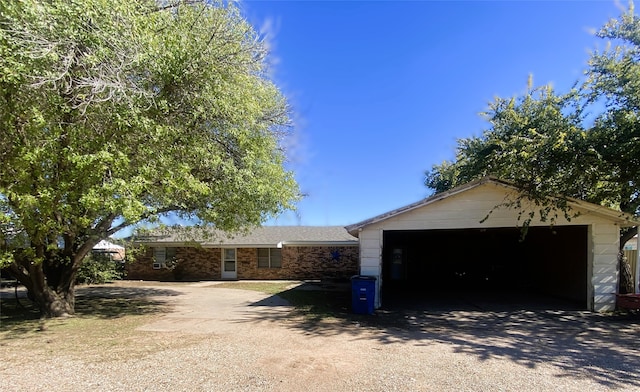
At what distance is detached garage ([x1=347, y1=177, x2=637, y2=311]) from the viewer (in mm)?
10648

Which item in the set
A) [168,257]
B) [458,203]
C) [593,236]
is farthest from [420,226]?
[168,257]

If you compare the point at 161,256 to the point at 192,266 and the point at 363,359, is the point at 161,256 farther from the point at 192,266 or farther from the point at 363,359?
the point at 363,359

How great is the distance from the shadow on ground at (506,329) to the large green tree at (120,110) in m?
3.91

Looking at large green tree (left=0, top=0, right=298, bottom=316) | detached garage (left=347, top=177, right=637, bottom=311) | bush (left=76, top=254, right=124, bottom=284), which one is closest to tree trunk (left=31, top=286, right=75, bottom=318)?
large green tree (left=0, top=0, right=298, bottom=316)

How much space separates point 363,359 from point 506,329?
408 cm

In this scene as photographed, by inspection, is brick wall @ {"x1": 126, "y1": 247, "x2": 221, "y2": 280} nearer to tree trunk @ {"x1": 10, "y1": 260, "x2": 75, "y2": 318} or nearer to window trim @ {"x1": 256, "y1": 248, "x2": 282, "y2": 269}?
window trim @ {"x1": 256, "y1": 248, "x2": 282, "y2": 269}

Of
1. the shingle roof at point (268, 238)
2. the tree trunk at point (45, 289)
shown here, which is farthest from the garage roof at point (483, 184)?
the shingle roof at point (268, 238)

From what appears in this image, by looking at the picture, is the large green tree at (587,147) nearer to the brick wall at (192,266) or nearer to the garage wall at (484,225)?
the garage wall at (484,225)

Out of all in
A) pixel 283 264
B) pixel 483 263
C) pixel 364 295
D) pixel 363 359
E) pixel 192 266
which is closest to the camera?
pixel 363 359

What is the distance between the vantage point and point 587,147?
915 cm

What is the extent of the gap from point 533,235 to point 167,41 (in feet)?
52.2

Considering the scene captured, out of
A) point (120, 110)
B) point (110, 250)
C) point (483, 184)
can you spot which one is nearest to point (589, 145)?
→ point (483, 184)

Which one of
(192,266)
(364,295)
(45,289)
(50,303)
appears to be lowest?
(192,266)

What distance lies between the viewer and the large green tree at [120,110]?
6543mm
